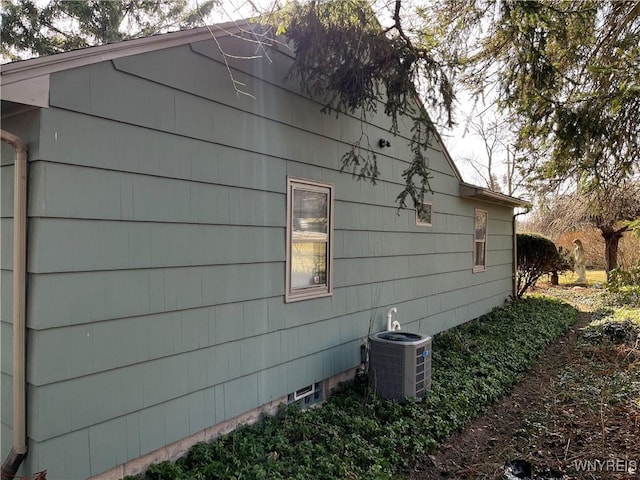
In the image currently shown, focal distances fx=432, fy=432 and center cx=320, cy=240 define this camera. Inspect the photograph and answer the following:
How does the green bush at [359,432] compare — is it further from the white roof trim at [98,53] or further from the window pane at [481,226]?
the window pane at [481,226]

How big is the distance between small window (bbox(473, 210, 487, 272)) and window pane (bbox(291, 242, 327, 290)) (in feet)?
17.6

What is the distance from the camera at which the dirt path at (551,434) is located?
145 inches

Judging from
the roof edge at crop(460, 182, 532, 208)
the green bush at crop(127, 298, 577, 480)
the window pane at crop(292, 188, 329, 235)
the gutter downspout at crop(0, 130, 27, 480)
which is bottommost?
the green bush at crop(127, 298, 577, 480)

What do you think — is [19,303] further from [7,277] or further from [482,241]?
[482,241]

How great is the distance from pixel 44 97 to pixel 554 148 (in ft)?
18.3

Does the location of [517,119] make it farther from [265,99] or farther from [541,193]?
[265,99]

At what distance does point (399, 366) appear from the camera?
179 inches

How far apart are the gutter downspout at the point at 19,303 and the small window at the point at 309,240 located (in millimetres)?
2216

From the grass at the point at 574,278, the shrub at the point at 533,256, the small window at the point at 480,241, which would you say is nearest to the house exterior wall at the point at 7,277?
the small window at the point at 480,241

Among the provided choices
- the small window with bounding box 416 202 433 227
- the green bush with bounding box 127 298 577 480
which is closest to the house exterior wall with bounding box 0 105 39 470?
the green bush with bounding box 127 298 577 480

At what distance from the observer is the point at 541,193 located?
22.9ft

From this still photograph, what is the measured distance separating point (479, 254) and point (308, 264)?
6001mm

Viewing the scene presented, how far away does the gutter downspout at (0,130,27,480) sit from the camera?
97.4 inches

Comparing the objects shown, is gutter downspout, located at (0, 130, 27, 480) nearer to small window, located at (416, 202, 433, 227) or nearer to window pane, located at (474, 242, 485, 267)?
small window, located at (416, 202, 433, 227)
